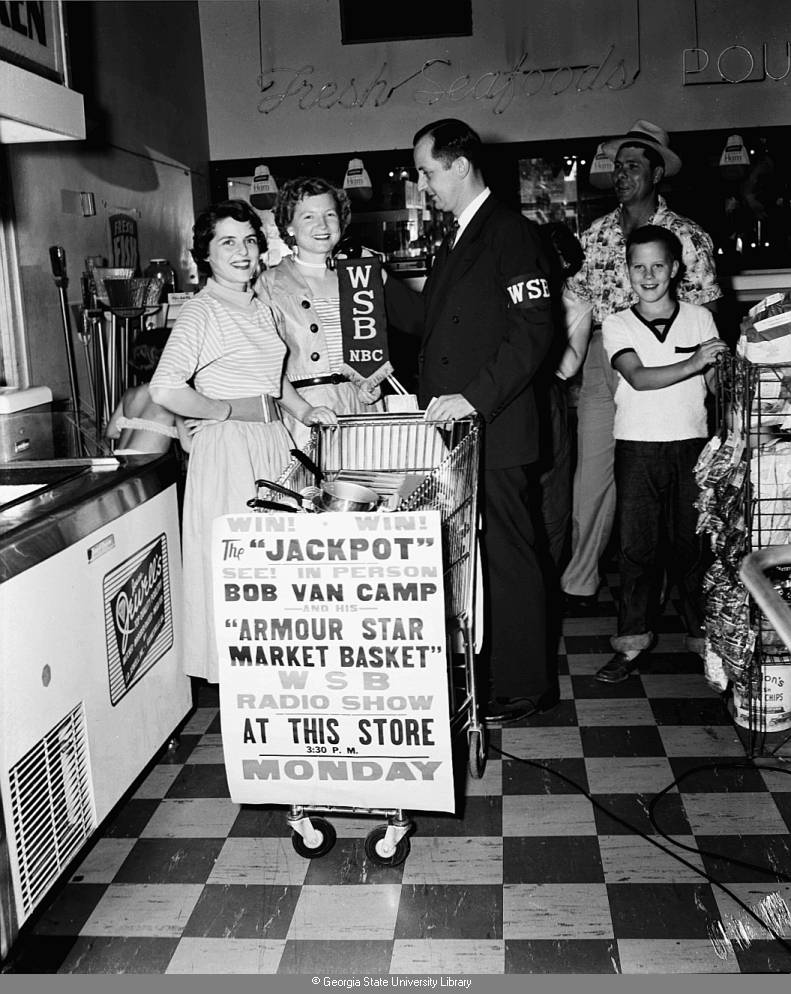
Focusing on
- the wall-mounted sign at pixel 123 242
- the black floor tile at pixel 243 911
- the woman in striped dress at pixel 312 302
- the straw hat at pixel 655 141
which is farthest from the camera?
the wall-mounted sign at pixel 123 242

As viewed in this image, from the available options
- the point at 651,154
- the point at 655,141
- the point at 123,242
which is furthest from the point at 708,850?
the point at 123,242

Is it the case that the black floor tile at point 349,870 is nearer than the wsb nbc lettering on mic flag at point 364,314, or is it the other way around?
the black floor tile at point 349,870

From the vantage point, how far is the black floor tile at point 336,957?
2.17 m

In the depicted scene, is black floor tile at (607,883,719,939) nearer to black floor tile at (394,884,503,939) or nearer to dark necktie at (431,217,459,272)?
black floor tile at (394,884,503,939)

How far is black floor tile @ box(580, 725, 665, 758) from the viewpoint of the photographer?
313cm

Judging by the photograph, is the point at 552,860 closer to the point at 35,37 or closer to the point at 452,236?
the point at 452,236

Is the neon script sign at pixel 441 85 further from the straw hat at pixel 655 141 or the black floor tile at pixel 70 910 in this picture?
the black floor tile at pixel 70 910

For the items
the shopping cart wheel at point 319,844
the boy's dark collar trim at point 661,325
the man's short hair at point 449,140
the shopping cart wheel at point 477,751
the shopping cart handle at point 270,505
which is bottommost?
the shopping cart wheel at point 319,844

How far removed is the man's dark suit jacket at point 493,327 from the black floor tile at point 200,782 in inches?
49.1

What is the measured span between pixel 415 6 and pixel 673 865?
706 cm

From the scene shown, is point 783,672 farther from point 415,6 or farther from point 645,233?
point 415,6

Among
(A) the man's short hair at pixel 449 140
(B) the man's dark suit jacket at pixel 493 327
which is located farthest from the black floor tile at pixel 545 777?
(A) the man's short hair at pixel 449 140

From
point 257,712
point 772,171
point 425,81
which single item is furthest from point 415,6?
point 257,712

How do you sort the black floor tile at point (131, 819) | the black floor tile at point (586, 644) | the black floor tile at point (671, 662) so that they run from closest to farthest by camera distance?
the black floor tile at point (131, 819)
the black floor tile at point (671, 662)
the black floor tile at point (586, 644)
